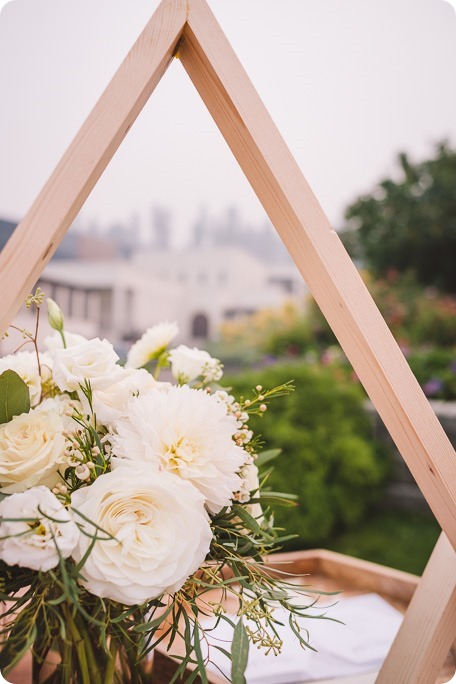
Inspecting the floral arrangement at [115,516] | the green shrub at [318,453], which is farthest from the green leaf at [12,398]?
the green shrub at [318,453]

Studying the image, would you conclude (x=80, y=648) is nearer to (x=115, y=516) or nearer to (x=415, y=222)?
(x=115, y=516)

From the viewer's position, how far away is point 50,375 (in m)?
0.68

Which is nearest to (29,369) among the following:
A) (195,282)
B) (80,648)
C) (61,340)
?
(61,340)

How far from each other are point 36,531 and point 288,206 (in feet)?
1.27

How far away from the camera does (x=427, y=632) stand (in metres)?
0.58

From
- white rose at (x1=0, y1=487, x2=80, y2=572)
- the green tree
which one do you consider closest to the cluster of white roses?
white rose at (x1=0, y1=487, x2=80, y2=572)

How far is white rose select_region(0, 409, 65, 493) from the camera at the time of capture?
1.67 ft

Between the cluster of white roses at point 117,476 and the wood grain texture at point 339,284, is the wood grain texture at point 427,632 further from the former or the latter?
the cluster of white roses at point 117,476

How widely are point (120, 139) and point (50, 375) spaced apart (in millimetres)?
302

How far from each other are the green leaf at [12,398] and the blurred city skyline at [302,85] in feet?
13.2

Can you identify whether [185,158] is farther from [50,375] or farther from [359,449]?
[50,375]

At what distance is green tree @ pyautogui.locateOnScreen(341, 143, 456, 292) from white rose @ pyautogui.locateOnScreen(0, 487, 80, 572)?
8.67 meters

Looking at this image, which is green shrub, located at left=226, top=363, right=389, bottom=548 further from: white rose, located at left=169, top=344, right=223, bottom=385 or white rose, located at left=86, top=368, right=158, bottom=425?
white rose, located at left=86, top=368, right=158, bottom=425

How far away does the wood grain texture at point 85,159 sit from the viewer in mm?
491
